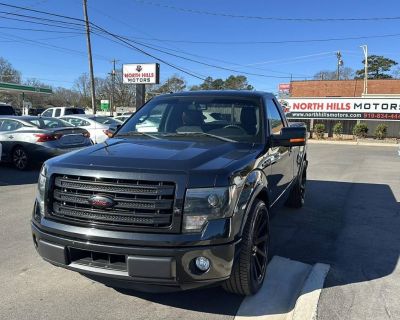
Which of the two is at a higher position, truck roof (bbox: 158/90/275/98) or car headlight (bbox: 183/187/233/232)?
truck roof (bbox: 158/90/275/98)

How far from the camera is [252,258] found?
3.56 metres

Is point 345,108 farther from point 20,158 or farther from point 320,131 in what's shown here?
point 20,158

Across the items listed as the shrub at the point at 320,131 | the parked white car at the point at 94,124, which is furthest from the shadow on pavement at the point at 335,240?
the shrub at the point at 320,131

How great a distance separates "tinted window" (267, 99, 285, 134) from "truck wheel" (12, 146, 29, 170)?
778 centimetres

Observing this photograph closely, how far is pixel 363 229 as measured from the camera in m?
6.05

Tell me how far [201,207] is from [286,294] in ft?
4.71

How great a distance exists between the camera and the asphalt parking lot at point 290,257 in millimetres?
3482

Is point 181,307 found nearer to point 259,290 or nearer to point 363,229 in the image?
point 259,290

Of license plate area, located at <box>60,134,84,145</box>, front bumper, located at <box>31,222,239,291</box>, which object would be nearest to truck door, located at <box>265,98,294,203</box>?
front bumper, located at <box>31,222,239,291</box>

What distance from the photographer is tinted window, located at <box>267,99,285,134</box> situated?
→ 484 centimetres

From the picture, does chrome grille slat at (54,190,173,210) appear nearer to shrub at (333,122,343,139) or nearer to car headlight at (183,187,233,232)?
car headlight at (183,187,233,232)

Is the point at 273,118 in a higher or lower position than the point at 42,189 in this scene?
higher

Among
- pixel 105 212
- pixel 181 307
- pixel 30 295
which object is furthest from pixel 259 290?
pixel 30 295

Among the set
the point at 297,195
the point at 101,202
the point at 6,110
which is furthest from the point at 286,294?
the point at 6,110
